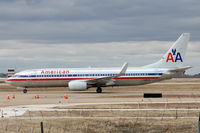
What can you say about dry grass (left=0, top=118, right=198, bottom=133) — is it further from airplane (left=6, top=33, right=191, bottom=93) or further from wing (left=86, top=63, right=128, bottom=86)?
airplane (left=6, top=33, right=191, bottom=93)

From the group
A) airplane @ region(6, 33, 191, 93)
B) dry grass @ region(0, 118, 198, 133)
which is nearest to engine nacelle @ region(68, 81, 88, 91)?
airplane @ region(6, 33, 191, 93)

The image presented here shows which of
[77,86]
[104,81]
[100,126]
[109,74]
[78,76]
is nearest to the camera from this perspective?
[100,126]

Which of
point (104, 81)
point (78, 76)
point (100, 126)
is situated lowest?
point (100, 126)

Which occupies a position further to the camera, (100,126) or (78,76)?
(78,76)

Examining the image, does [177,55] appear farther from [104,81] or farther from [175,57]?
[104,81]

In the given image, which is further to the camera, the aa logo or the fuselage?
the aa logo

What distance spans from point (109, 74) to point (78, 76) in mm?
4580

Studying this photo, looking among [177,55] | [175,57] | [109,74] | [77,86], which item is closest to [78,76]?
[77,86]

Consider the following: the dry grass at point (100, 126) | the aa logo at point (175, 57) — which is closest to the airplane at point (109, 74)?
the aa logo at point (175, 57)

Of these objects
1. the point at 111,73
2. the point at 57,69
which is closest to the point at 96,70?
the point at 111,73

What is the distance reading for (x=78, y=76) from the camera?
53906mm

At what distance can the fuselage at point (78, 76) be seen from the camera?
5256 centimetres

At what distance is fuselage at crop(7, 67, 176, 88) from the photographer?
2069 inches

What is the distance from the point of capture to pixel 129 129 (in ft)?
61.5
